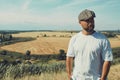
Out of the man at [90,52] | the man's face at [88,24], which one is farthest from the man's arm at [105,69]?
the man's face at [88,24]

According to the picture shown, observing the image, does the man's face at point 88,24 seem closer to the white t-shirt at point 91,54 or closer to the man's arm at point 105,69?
the white t-shirt at point 91,54

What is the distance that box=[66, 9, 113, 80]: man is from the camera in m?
3.59

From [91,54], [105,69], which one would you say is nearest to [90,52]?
[91,54]

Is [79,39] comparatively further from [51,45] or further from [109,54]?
[51,45]

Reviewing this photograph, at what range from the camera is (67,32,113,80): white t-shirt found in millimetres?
3609

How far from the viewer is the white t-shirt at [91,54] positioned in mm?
3609

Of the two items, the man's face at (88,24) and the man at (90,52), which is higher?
the man's face at (88,24)

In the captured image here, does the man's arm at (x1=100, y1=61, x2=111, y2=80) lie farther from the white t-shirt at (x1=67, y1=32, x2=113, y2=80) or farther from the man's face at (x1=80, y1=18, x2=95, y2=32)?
the man's face at (x1=80, y1=18, x2=95, y2=32)

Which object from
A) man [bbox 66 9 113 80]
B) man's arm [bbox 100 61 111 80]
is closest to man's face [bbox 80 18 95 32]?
man [bbox 66 9 113 80]

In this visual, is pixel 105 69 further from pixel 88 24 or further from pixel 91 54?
pixel 88 24

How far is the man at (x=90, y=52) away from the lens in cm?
359

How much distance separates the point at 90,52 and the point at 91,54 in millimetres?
31

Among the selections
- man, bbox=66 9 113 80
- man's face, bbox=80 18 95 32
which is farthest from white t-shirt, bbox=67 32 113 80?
man's face, bbox=80 18 95 32

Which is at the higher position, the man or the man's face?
the man's face
